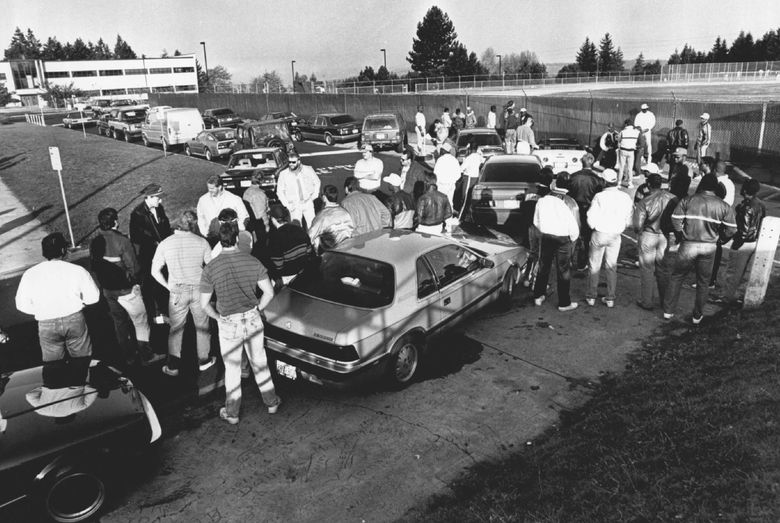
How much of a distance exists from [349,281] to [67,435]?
298cm

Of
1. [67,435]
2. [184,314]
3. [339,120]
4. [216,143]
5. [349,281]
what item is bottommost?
[67,435]

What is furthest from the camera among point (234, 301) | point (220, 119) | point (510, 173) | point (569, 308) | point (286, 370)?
point (220, 119)

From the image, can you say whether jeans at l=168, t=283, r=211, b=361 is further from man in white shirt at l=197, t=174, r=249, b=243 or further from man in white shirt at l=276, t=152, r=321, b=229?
man in white shirt at l=276, t=152, r=321, b=229

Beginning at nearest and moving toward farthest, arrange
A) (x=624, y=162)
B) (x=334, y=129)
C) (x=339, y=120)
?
(x=624, y=162) → (x=334, y=129) → (x=339, y=120)

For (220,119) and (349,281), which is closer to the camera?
(349,281)

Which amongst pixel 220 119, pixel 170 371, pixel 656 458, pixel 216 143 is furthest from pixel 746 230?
pixel 220 119

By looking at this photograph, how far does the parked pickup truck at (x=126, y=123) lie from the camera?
32.8m

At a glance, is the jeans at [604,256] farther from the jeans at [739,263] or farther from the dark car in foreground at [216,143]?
the dark car in foreground at [216,143]

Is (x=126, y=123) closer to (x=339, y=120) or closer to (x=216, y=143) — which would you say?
(x=216, y=143)

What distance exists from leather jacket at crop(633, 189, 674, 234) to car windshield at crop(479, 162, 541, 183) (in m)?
3.75

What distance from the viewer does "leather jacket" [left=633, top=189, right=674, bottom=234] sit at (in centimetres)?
764

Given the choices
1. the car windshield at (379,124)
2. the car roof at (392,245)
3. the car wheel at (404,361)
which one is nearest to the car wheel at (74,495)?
the car wheel at (404,361)

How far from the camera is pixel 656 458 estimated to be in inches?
178

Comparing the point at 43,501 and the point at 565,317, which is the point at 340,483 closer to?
the point at 43,501
